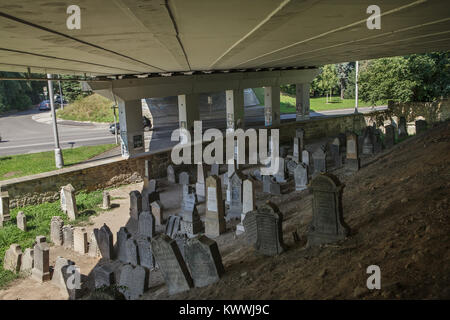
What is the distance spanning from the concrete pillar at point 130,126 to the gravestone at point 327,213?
40.5 feet

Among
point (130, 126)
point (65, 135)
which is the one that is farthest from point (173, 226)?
point (65, 135)

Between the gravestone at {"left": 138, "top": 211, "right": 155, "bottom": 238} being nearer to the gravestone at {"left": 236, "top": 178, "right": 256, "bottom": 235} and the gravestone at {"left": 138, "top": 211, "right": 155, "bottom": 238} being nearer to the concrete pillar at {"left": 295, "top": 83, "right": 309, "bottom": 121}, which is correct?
the gravestone at {"left": 236, "top": 178, "right": 256, "bottom": 235}

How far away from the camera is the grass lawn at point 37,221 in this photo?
1052cm

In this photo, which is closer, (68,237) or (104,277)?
(104,277)

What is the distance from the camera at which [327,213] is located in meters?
6.62

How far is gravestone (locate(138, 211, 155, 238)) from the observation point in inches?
412

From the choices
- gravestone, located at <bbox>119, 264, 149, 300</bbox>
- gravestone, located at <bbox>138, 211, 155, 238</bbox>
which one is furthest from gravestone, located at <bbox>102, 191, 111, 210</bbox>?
gravestone, located at <bbox>119, 264, 149, 300</bbox>

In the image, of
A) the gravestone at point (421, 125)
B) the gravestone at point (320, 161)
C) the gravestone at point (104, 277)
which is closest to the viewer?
the gravestone at point (104, 277)

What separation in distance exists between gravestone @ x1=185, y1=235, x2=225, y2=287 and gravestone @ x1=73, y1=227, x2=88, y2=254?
4.53m

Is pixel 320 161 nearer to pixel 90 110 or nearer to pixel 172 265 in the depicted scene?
pixel 172 265

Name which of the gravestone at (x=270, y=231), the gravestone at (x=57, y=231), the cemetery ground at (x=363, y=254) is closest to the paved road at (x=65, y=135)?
the gravestone at (x=57, y=231)

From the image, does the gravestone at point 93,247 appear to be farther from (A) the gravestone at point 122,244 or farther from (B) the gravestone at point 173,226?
(B) the gravestone at point 173,226

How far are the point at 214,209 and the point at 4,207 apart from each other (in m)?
6.89
